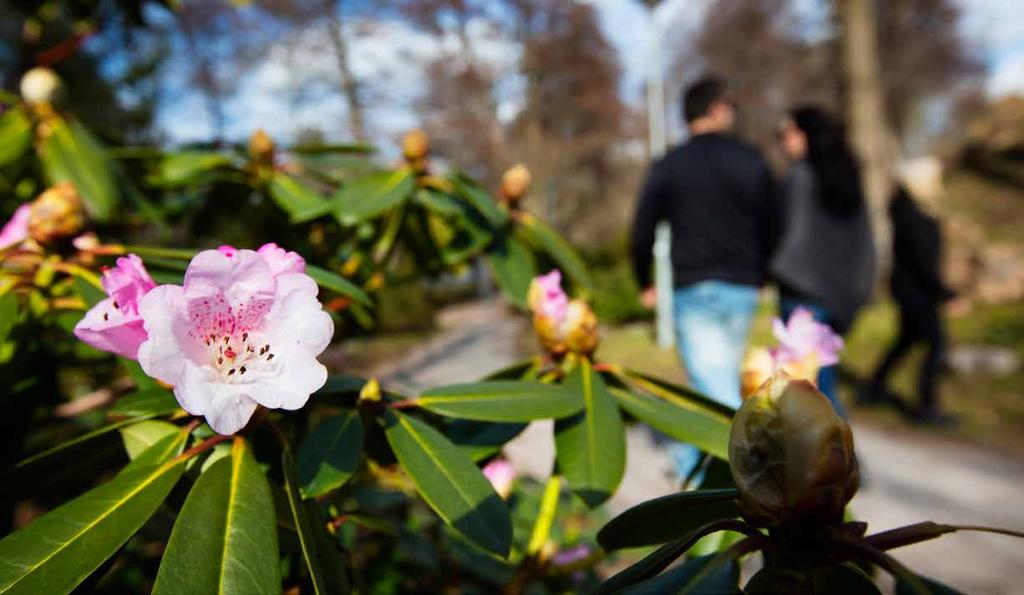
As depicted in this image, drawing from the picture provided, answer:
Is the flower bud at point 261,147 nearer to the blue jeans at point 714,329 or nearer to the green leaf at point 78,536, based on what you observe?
the green leaf at point 78,536

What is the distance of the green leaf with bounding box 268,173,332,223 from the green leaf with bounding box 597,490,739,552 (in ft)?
2.16

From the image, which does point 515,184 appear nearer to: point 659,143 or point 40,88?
point 40,88

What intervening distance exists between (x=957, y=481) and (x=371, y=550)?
11.4ft

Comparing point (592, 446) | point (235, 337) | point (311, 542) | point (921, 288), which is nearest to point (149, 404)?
point (235, 337)

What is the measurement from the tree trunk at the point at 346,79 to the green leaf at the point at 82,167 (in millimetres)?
12021

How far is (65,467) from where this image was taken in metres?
0.60

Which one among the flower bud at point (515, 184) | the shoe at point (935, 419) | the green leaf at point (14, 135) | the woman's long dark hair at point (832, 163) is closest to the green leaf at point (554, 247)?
the flower bud at point (515, 184)

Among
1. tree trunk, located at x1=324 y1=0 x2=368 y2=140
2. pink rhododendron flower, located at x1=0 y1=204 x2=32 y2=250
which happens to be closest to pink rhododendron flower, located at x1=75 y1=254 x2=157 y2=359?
pink rhododendron flower, located at x1=0 y1=204 x2=32 y2=250

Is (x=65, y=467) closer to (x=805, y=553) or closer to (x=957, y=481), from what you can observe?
(x=805, y=553)

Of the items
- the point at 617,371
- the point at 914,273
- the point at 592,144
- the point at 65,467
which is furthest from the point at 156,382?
the point at 592,144

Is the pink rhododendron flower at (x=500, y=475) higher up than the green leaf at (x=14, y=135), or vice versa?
the green leaf at (x=14, y=135)

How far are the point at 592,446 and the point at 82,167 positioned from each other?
0.98m

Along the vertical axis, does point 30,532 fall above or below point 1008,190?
above

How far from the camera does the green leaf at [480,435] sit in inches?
29.4
